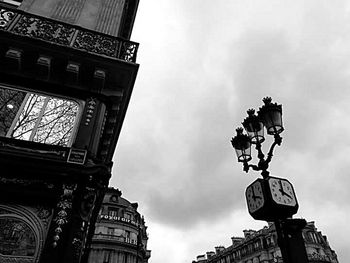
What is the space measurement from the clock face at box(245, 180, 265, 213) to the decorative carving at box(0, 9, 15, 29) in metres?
9.91

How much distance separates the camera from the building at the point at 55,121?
687 centimetres

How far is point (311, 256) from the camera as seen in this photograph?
4662 centimetres

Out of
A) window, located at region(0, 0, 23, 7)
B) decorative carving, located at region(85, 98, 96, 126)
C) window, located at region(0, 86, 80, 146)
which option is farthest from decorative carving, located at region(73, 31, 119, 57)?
window, located at region(0, 0, 23, 7)

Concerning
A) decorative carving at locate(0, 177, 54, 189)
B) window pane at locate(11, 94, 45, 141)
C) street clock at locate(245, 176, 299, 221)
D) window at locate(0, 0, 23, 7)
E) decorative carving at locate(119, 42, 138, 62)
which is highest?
window at locate(0, 0, 23, 7)

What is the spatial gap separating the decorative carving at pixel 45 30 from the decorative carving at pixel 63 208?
5.52m

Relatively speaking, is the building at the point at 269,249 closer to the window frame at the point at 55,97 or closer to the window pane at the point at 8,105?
the window frame at the point at 55,97

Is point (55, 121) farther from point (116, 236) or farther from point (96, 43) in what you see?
point (116, 236)

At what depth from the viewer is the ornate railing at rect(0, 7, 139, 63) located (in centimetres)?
997

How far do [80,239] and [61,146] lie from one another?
2756 mm

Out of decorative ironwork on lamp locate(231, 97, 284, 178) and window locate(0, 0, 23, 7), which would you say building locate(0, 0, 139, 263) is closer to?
window locate(0, 0, 23, 7)

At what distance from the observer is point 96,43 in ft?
35.0

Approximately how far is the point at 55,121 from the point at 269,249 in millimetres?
52334

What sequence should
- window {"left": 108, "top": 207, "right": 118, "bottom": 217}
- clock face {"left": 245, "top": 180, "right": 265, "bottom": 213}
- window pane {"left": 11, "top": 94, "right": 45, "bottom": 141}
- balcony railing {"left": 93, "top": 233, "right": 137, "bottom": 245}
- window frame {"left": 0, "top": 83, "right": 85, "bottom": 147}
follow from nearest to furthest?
clock face {"left": 245, "top": 180, "right": 265, "bottom": 213} → window pane {"left": 11, "top": 94, "right": 45, "bottom": 141} → window frame {"left": 0, "top": 83, "right": 85, "bottom": 147} → balcony railing {"left": 93, "top": 233, "right": 137, "bottom": 245} → window {"left": 108, "top": 207, "right": 118, "bottom": 217}

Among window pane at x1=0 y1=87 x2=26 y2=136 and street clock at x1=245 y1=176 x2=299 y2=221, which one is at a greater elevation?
window pane at x1=0 y1=87 x2=26 y2=136
